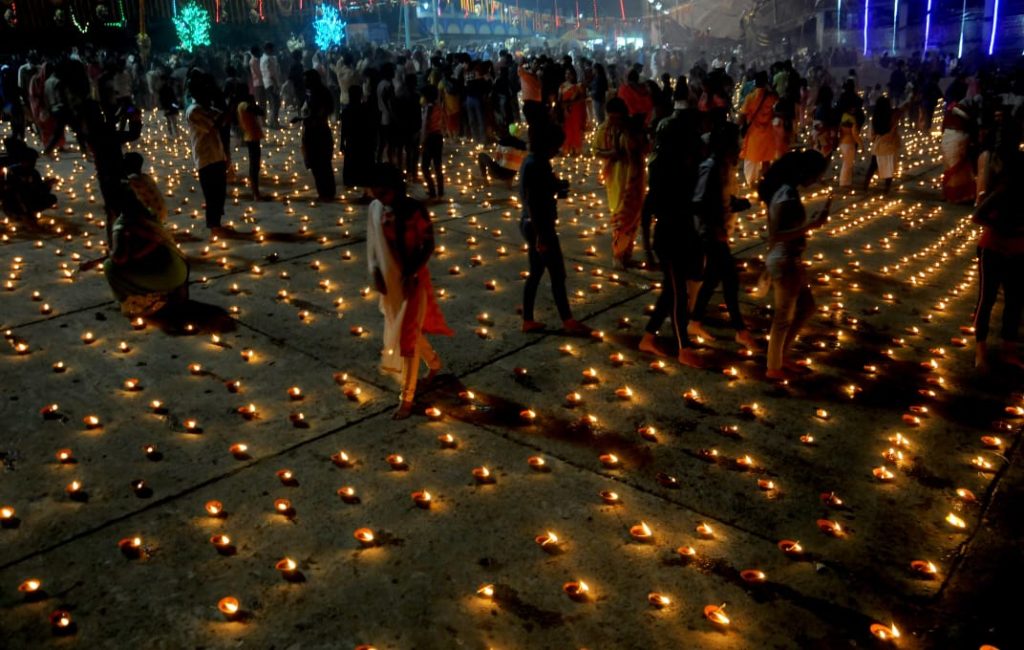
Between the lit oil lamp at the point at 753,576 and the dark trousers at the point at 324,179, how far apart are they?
9.13m

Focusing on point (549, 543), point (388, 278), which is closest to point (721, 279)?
point (388, 278)

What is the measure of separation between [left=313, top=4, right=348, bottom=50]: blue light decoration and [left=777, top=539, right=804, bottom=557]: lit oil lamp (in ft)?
143

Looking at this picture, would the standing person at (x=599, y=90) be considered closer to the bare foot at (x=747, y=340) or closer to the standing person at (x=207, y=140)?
the standing person at (x=207, y=140)

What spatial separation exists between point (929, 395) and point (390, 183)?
3.86 meters

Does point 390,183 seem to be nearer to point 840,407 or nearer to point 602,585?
point 602,585

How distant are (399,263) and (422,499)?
1416 millimetres

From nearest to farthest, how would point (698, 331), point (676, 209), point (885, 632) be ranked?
1. point (885, 632)
2. point (676, 209)
3. point (698, 331)

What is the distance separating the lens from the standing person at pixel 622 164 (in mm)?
7859

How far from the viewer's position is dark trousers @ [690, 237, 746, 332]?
19.9ft

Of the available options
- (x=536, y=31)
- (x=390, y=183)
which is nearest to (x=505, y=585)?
(x=390, y=183)

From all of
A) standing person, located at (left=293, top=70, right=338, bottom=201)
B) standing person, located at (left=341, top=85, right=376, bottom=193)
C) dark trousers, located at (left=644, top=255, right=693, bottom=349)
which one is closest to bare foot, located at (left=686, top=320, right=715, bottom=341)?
dark trousers, located at (left=644, top=255, right=693, bottom=349)

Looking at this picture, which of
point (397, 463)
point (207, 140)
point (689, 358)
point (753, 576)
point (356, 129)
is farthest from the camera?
point (356, 129)

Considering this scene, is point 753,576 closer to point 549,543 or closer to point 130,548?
point 549,543

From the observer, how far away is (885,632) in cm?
323
